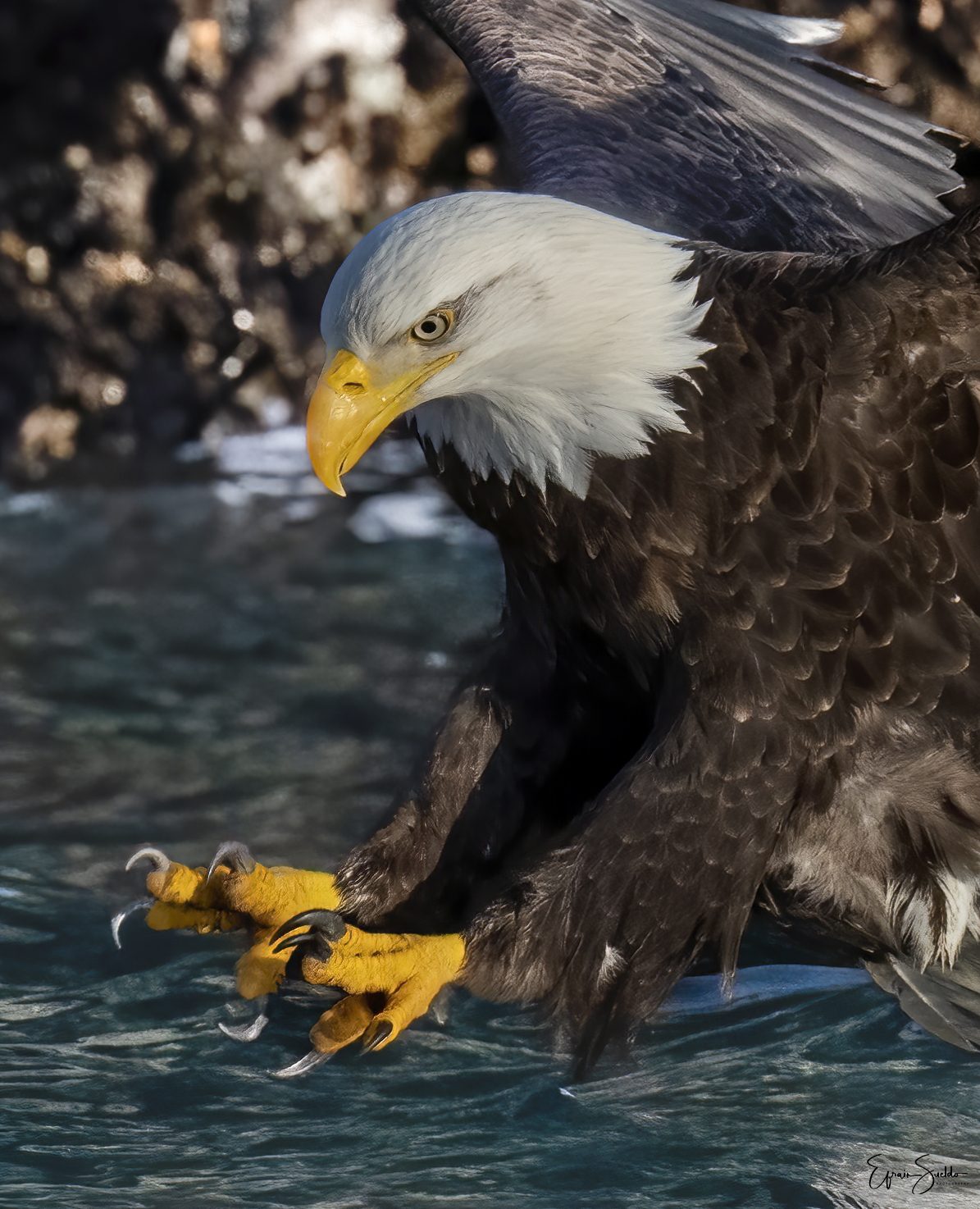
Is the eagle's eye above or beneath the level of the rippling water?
above

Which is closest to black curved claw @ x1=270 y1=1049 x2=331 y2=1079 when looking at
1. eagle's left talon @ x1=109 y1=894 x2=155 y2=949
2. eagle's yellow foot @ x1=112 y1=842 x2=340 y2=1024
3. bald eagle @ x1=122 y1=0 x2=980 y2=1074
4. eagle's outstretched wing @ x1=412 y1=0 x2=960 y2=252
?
bald eagle @ x1=122 y1=0 x2=980 y2=1074

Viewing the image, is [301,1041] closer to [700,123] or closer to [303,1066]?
[303,1066]

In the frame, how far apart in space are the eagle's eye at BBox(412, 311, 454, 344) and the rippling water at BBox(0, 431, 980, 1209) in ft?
3.53

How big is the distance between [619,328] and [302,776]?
5.41 ft

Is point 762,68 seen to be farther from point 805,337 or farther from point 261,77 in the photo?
point 261,77

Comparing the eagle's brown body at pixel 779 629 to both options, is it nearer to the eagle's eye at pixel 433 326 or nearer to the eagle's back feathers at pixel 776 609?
the eagle's back feathers at pixel 776 609

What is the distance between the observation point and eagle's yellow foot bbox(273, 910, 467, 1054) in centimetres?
293

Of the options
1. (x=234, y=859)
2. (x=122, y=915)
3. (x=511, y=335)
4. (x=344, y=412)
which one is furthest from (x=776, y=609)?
(x=122, y=915)

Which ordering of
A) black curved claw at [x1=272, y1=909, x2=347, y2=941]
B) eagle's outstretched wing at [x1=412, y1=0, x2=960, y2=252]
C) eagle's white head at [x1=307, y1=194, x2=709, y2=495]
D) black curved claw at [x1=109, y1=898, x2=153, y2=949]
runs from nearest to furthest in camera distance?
1. eagle's white head at [x1=307, y1=194, x2=709, y2=495]
2. black curved claw at [x1=272, y1=909, x2=347, y2=941]
3. black curved claw at [x1=109, y1=898, x2=153, y2=949]
4. eagle's outstretched wing at [x1=412, y1=0, x2=960, y2=252]

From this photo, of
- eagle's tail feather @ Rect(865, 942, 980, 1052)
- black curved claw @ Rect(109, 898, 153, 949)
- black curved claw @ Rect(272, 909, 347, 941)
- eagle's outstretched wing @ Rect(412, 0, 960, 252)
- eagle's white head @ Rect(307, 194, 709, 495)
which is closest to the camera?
eagle's white head @ Rect(307, 194, 709, 495)

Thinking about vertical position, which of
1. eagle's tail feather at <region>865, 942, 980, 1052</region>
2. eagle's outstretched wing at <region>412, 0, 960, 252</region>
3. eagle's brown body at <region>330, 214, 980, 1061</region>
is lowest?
eagle's tail feather at <region>865, 942, 980, 1052</region>

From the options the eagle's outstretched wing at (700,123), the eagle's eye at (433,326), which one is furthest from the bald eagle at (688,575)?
the eagle's outstretched wing at (700,123)

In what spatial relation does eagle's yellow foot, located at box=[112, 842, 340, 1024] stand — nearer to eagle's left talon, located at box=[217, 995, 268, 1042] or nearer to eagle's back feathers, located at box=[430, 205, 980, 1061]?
eagle's left talon, located at box=[217, 995, 268, 1042]

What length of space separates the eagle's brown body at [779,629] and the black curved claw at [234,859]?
0.37 meters
